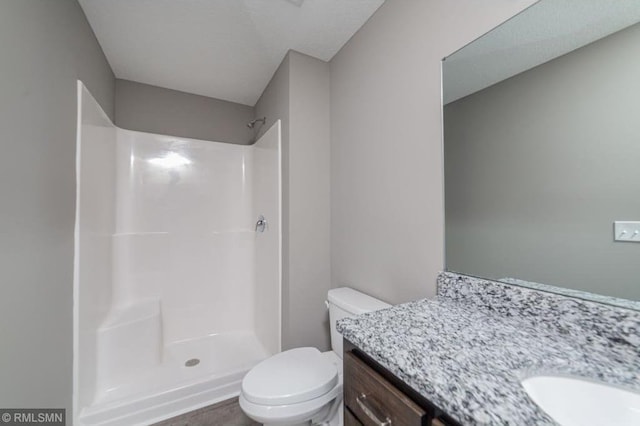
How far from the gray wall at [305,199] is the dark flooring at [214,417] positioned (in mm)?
463

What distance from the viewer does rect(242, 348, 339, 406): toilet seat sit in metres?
1.00

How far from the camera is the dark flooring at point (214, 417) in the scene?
1463 mm

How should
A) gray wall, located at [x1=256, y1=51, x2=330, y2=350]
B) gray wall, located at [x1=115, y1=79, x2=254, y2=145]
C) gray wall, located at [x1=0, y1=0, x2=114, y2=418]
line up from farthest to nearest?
gray wall, located at [x1=115, y1=79, x2=254, y2=145] → gray wall, located at [x1=256, y1=51, x2=330, y2=350] → gray wall, located at [x1=0, y1=0, x2=114, y2=418]

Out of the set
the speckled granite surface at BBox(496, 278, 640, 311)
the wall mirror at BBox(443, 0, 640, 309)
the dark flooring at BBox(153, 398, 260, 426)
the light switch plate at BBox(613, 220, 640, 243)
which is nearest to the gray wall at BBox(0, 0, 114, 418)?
the dark flooring at BBox(153, 398, 260, 426)

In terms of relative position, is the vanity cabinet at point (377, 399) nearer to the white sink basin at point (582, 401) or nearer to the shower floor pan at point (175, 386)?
the white sink basin at point (582, 401)

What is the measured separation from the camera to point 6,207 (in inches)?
30.5

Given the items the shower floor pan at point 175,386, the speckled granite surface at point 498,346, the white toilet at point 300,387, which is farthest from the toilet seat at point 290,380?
the shower floor pan at point 175,386

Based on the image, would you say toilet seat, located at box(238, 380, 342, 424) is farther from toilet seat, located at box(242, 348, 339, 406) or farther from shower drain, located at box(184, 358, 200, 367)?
shower drain, located at box(184, 358, 200, 367)

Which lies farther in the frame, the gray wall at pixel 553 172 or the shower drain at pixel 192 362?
the shower drain at pixel 192 362

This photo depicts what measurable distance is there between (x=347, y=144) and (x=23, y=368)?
1.73 meters

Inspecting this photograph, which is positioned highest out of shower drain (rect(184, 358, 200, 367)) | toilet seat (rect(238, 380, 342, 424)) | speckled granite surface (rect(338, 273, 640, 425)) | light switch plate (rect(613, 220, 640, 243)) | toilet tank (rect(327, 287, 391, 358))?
light switch plate (rect(613, 220, 640, 243))

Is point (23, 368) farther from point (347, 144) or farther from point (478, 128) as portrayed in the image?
point (478, 128)

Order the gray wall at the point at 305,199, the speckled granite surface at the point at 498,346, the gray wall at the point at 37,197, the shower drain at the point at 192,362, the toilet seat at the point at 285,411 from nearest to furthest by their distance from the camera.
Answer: the speckled granite surface at the point at 498,346 → the gray wall at the point at 37,197 → the toilet seat at the point at 285,411 → the gray wall at the point at 305,199 → the shower drain at the point at 192,362

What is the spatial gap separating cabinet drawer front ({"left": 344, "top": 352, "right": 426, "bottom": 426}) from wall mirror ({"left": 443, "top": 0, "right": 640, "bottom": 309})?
0.56 m
